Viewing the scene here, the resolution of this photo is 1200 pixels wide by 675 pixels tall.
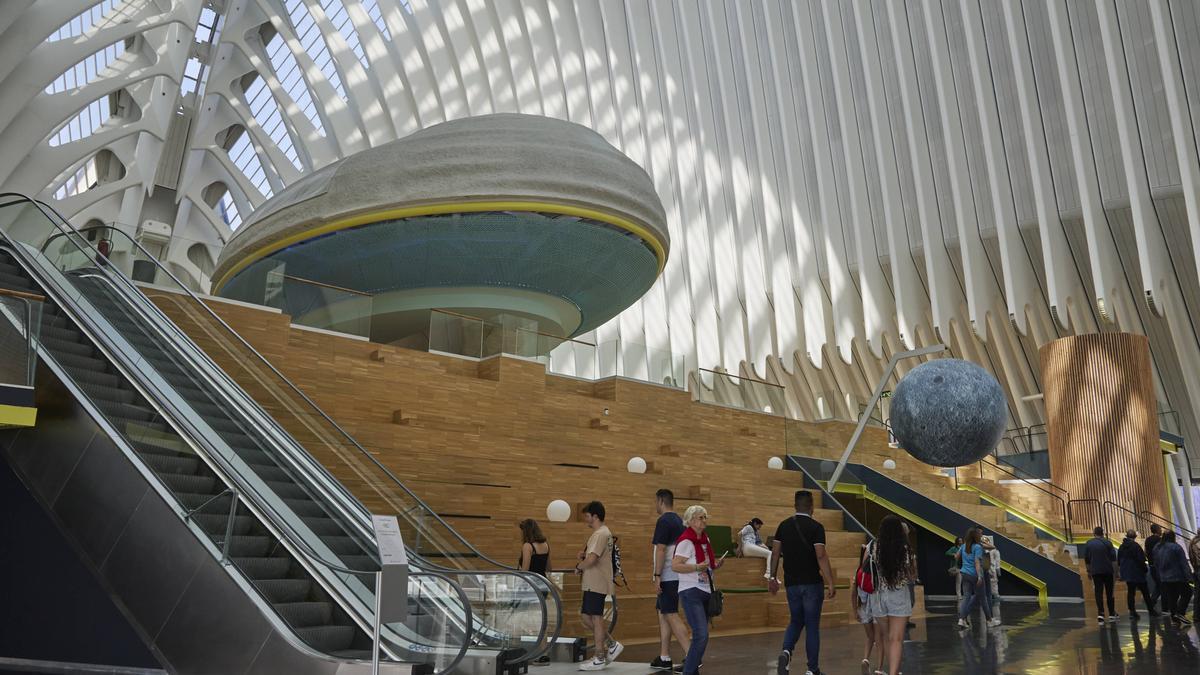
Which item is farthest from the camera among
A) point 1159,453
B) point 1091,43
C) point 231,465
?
point 1091,43

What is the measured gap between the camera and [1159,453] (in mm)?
19844

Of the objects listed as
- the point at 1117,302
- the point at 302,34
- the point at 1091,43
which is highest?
the point at 302,34

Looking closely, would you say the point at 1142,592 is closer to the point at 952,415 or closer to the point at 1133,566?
the point at 1133,566

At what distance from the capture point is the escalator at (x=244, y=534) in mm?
6316

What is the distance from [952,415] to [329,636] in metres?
6.91

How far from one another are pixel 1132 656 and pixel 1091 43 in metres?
17.7

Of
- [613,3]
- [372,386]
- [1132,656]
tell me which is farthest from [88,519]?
[613,3]

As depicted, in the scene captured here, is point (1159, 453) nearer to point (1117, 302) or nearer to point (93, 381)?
point (1117, 302)

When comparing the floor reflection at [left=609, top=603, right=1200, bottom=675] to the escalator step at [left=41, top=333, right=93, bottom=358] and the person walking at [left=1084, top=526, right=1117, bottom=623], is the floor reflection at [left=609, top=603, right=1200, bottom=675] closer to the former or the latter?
the person walking at [left=1084, top=526, right=1117, bottom=623]

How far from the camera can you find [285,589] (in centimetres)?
668

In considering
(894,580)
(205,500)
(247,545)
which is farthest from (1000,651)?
(205,500)

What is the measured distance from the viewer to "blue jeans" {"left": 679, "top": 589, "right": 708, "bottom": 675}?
7.16m

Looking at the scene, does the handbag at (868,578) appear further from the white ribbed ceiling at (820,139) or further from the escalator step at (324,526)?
the white ribbed ceiling at (820,139)

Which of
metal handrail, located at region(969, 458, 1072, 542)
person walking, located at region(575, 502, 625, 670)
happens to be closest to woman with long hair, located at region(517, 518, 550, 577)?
person walking, located at region(575, 502, 625, 670)
